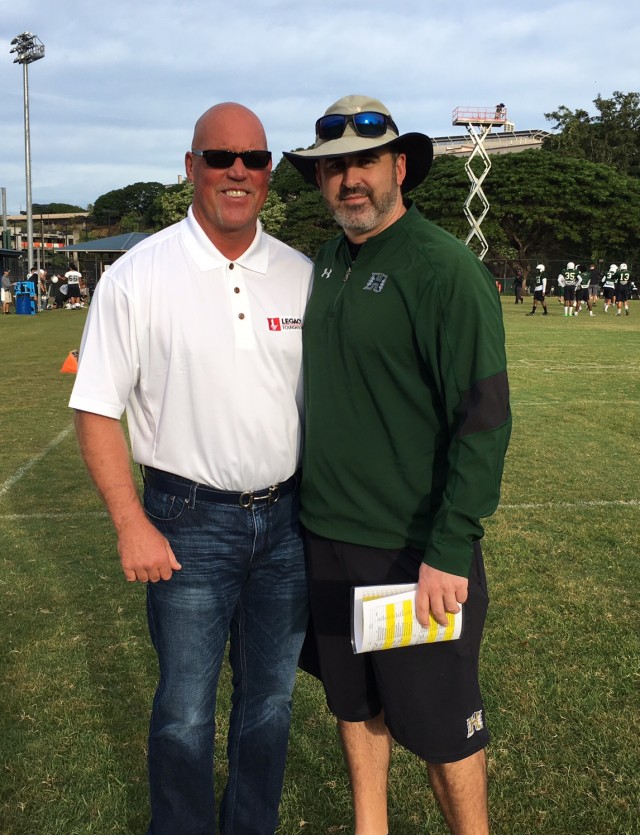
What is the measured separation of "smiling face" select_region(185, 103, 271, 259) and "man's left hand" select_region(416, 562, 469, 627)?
46.2 inches

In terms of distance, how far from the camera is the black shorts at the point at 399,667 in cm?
264

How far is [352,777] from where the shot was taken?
305cm

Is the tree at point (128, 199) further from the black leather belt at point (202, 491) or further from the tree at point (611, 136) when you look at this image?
the black leather belt at point (202, 491)

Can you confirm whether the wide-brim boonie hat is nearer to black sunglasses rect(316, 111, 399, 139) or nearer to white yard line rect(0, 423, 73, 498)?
black sunglasses rect(316, 111, 399, 139)

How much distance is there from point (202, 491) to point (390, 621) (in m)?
0.70

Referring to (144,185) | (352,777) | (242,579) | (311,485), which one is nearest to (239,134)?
(311,485)

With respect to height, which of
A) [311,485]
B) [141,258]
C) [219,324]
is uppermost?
[141,258]

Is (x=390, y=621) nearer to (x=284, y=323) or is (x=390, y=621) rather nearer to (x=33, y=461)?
(x=284, y=323)

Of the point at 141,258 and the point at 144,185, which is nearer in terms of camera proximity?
the point at 141,258

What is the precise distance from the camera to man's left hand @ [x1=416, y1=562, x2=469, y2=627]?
8.21 feet

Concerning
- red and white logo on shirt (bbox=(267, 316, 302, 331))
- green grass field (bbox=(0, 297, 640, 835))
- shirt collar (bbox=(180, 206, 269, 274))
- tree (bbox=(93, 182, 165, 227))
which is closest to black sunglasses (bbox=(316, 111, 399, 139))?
shirt collar (bbox=(180, 206, 269, 274))

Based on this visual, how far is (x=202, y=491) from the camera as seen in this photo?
269cm

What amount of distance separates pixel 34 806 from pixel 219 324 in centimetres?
195

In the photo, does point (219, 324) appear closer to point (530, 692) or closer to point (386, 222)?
Answer: point (386, 222)
